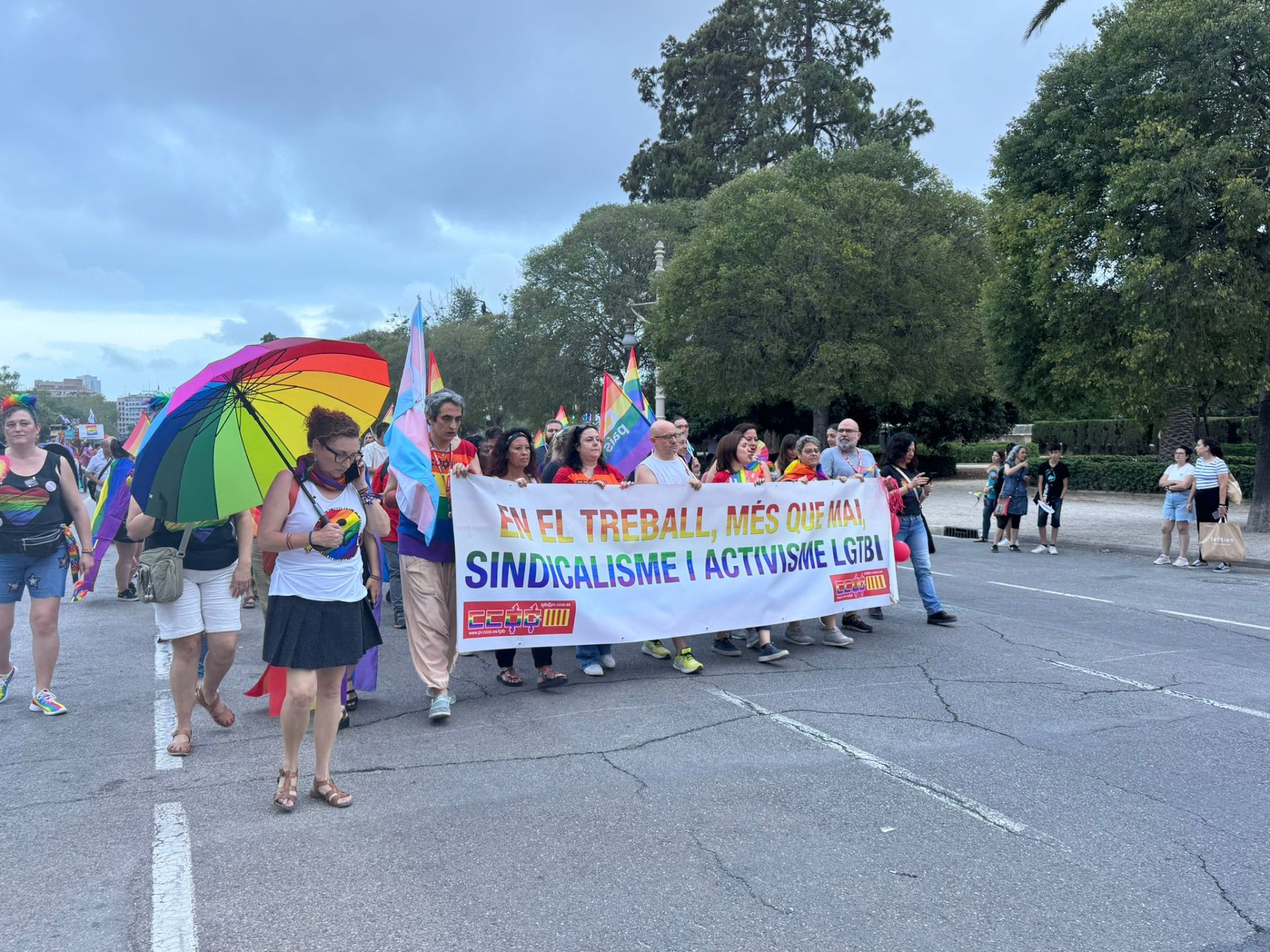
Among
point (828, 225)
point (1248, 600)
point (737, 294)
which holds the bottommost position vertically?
point (1248, 600)

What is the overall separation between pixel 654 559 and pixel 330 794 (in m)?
3.28

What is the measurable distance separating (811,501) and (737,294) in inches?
866

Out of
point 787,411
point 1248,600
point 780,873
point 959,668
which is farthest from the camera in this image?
point 787,411

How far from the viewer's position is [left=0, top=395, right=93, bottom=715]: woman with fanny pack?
19.8 feet

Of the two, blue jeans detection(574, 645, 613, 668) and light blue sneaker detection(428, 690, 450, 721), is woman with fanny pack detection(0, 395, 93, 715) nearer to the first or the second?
light blue sneaker detection(428, 690, 450, 721)

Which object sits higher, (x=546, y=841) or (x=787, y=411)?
(x=787, y=411)

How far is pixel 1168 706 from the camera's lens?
6.11m

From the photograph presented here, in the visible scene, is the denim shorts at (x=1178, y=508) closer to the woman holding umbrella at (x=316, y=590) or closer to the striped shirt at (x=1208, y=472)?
the striped shirt at (x=1208, y=472)

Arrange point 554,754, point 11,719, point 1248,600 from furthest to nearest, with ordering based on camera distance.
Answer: point 1248,600 < point 11,719 < point 554,754

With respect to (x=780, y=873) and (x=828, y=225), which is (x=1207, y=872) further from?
(x=828, y=225)

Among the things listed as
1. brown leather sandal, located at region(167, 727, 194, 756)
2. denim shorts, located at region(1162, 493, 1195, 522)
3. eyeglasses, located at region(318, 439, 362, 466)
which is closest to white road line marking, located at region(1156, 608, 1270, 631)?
denim shorts, located at region(1162, 493, 1195, 522)

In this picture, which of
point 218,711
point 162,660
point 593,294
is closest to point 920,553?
point 218,711

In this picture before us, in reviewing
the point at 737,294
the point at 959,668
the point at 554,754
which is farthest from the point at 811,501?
the point at 737,294

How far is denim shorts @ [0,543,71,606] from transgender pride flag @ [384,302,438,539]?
7.21ft
